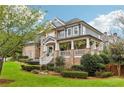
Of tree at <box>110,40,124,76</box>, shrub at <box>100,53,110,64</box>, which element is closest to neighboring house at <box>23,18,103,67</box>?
shrub at <box>100,53,110,64</box>

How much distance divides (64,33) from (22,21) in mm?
860

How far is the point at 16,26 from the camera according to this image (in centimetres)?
1252

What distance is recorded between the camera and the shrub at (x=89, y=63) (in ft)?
41.4

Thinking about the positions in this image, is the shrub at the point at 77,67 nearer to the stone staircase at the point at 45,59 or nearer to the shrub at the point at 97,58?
the shrub at the point at 97,58

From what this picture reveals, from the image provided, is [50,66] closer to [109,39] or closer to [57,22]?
[57,22]

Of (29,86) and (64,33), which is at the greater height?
(64,33)

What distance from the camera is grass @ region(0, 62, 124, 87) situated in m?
12.4

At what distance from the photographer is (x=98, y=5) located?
12492mm

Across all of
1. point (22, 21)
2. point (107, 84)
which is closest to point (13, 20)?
point (22, 21)

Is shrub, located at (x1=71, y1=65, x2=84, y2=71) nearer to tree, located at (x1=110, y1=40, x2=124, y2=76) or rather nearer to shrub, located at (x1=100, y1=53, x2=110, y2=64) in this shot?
shrub, located at (x1=100, y1=53, x2=110, y2=64)

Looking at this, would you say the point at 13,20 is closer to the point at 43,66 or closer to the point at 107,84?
the point at 43,66

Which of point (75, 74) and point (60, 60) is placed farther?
point (60, 60)

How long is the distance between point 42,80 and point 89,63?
0.95 m

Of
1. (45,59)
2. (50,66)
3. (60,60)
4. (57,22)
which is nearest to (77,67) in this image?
(60,60)
